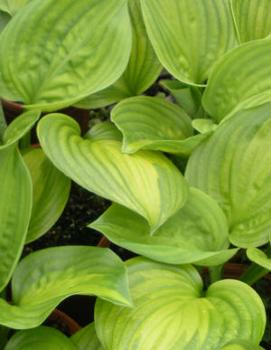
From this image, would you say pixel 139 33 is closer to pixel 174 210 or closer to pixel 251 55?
pixel 251 55

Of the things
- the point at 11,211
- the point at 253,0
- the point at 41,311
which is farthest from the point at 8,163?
the point at 253,0

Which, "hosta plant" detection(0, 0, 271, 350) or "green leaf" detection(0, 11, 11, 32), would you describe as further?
"green leaf" detection(0, 11, 11, 32)

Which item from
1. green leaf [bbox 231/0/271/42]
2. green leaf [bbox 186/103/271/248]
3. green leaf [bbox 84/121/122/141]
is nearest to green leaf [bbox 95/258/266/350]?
green leaf [bbox 186/103/271/248]

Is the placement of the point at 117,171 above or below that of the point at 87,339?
above

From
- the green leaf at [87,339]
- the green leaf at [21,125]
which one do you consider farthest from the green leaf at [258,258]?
the green leaf at [21,125]

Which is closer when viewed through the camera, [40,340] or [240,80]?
[40,340]

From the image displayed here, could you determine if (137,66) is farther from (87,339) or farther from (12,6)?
(87,339)

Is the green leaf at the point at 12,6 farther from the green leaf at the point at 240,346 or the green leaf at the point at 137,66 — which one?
the green leaf at the point at 240,346

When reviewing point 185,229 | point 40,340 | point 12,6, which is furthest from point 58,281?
point 12,6

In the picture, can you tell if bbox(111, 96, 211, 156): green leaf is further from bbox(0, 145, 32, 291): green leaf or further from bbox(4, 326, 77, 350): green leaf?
bbox(4, 326, 77, 350): green leaf
